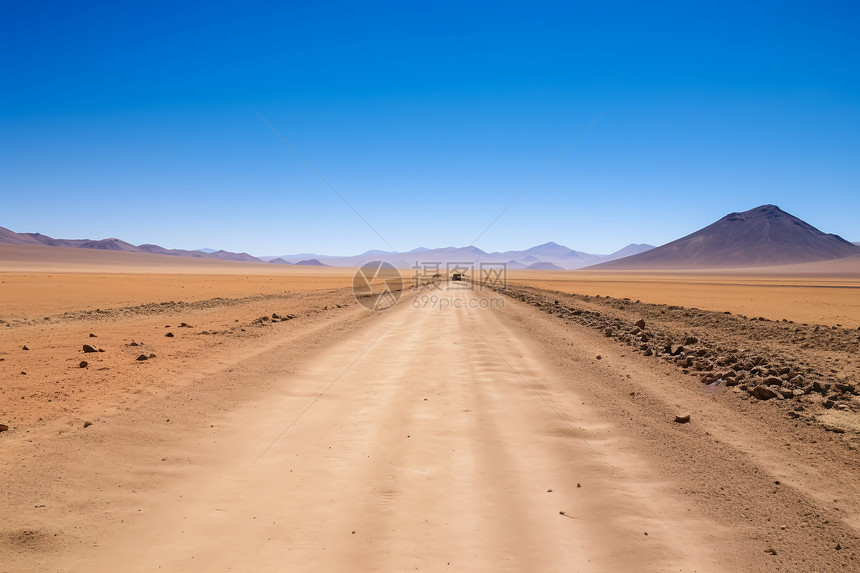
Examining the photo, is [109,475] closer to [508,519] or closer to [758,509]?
[508,519]

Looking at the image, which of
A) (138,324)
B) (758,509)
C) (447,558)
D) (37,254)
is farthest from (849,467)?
(37,254)

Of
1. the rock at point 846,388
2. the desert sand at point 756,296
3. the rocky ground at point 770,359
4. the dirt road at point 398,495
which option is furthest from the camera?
the desert sand at point 756,296

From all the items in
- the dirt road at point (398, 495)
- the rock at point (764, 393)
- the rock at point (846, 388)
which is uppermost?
the rock at point (846, 388)

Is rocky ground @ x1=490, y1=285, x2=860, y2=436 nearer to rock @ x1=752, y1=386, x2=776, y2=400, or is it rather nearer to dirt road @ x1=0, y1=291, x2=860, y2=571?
rock @ x1=752, y1=386, x2=776, y2=400

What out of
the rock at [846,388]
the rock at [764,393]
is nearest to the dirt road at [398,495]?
the rock at [764,393]

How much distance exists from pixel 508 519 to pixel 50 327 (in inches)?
598

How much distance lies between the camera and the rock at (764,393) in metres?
7.00

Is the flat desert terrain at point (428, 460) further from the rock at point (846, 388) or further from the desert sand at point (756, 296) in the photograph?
the desert sand at point (756, 296)

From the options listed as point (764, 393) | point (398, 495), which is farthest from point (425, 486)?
point (764, 393)

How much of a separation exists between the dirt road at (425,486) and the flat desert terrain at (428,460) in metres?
0.02

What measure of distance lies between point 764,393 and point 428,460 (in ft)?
16.6

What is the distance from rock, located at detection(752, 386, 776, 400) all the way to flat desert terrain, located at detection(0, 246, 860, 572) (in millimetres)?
21

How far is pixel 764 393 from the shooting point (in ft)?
23.0

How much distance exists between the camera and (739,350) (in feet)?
35.0
